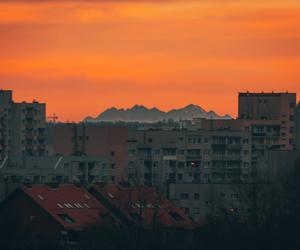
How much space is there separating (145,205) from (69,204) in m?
3.00

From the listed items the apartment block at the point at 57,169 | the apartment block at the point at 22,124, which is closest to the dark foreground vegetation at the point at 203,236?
the apartment block at the point at 57,169

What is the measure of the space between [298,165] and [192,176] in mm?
31817

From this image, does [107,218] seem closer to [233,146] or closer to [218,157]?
[218,157]

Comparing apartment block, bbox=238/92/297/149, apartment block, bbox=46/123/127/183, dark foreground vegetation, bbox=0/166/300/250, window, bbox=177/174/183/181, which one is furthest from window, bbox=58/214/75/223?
apartment block, bbox=238/92/297/149

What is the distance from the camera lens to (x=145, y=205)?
2793 inches

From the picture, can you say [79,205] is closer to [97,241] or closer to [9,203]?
[9,203]

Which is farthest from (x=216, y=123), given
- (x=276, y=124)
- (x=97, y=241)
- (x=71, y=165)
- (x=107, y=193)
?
(x=97, y=241)

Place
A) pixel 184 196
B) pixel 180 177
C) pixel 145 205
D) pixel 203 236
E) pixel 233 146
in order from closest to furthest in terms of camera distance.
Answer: pixel 203 236 < pixel 145 205 < pixel 184 196 < pixel 180 177 < pixel 233 146

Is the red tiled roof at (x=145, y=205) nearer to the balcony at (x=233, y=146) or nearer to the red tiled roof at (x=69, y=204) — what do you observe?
the red tiled roof at (x=69, y=204)

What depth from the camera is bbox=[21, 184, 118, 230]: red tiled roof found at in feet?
229

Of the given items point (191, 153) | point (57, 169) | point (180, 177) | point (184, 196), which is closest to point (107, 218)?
point (184, 196)

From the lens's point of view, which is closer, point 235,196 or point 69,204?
point 69,204

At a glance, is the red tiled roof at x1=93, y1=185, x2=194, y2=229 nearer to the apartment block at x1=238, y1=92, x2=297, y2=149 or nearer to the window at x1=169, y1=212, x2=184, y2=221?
the window at x1=169, y1=212, x2=184, y2=221

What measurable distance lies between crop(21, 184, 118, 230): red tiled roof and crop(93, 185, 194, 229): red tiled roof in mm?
765
